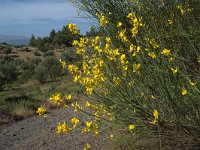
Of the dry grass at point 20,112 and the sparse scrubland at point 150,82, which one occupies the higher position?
the sparse scrubland at point 150,82

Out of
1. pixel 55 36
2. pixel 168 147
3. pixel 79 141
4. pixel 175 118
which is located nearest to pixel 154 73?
pixel 175 118

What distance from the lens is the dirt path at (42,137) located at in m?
7.47

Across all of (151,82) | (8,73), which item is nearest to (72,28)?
(151,82)

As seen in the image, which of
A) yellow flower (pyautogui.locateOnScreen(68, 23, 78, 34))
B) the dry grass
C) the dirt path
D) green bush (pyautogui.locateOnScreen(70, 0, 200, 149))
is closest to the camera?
green bush (pyautogui.locateOnScreen(70, 0, 200, 149))

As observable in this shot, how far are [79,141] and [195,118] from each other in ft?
14.3

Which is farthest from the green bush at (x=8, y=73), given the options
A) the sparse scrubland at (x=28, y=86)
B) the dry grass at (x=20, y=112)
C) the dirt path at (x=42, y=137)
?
the dirt path at (x=42, y=137)

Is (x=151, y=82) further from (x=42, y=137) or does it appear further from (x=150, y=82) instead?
(x=42, y=137)

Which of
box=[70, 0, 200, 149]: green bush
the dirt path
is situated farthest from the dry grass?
box=[70, 0, 200, 149]: green bush

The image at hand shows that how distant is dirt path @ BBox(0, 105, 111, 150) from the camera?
24.5ft

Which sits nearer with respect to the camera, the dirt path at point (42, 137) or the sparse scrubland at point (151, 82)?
the sparse scrubland at point (151, 82)

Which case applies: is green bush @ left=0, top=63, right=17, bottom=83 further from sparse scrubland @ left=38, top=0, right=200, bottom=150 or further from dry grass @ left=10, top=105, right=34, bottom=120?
sparse scrubland @ left=38, top=0, right=200, bottom=150

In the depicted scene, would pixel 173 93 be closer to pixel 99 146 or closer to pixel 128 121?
pixel 128 121

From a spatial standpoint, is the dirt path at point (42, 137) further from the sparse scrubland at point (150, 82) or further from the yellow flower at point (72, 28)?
the yellow flower at point (72, 28)

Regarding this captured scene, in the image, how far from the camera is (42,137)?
8.53 m
